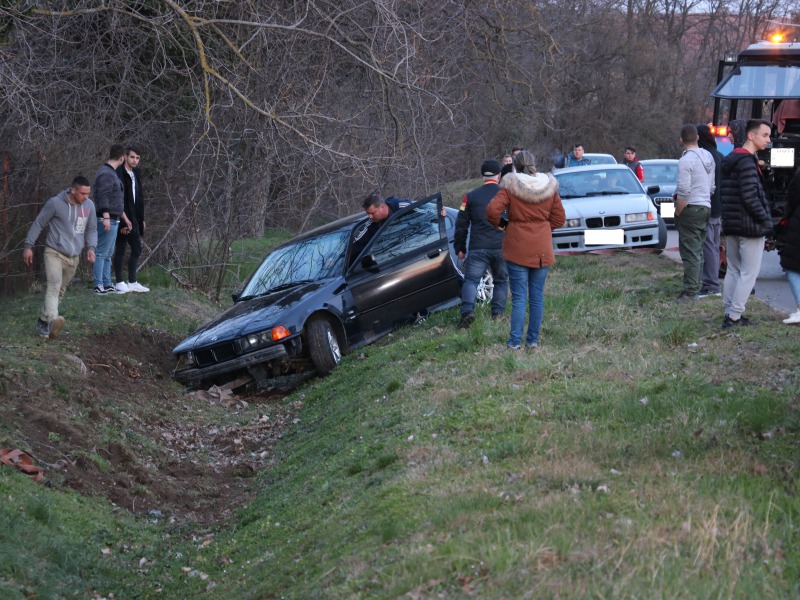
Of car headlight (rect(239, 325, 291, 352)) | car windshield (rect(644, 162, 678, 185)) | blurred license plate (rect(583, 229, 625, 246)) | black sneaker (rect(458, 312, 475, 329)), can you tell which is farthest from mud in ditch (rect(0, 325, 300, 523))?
car windshield (rect(644, 162, 678, 185))

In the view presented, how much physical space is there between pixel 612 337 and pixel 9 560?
582 cm

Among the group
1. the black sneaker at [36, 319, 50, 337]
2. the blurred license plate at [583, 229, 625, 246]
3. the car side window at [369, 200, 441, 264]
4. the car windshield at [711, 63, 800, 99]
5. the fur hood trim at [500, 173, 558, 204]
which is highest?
the car windshield at [711, 63, 800, 99]

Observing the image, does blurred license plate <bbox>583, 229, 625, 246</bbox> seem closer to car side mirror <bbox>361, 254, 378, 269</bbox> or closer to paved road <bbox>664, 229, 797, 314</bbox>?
paved road <bbox>664, 229, 797, 314</bbox>

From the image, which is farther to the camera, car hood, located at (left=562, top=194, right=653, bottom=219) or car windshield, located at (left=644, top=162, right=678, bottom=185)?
car windshield, located at (left=644, top=162, right=678, bottom=185)

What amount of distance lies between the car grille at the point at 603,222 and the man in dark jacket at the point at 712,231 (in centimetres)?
491

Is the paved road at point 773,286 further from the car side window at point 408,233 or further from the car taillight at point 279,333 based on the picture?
the car taillight at point 279,333

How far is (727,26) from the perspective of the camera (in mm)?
55938

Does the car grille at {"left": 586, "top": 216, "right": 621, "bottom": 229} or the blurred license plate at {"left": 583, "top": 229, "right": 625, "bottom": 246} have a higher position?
the car grille at {"left": 586, "top": 216, "right": 621, "bottom": 229}

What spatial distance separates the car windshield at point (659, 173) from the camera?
26.4m

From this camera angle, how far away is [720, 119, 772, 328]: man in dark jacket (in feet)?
32.4

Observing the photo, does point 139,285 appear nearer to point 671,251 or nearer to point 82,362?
point 82,362

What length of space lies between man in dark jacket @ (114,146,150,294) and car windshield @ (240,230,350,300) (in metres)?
2.61

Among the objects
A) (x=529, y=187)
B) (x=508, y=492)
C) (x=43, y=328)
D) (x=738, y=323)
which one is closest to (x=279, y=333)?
(x=43, y=328)

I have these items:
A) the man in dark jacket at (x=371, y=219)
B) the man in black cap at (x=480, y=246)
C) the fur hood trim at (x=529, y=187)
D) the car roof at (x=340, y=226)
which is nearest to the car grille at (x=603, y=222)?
the car roof at (x=340, y=226)
